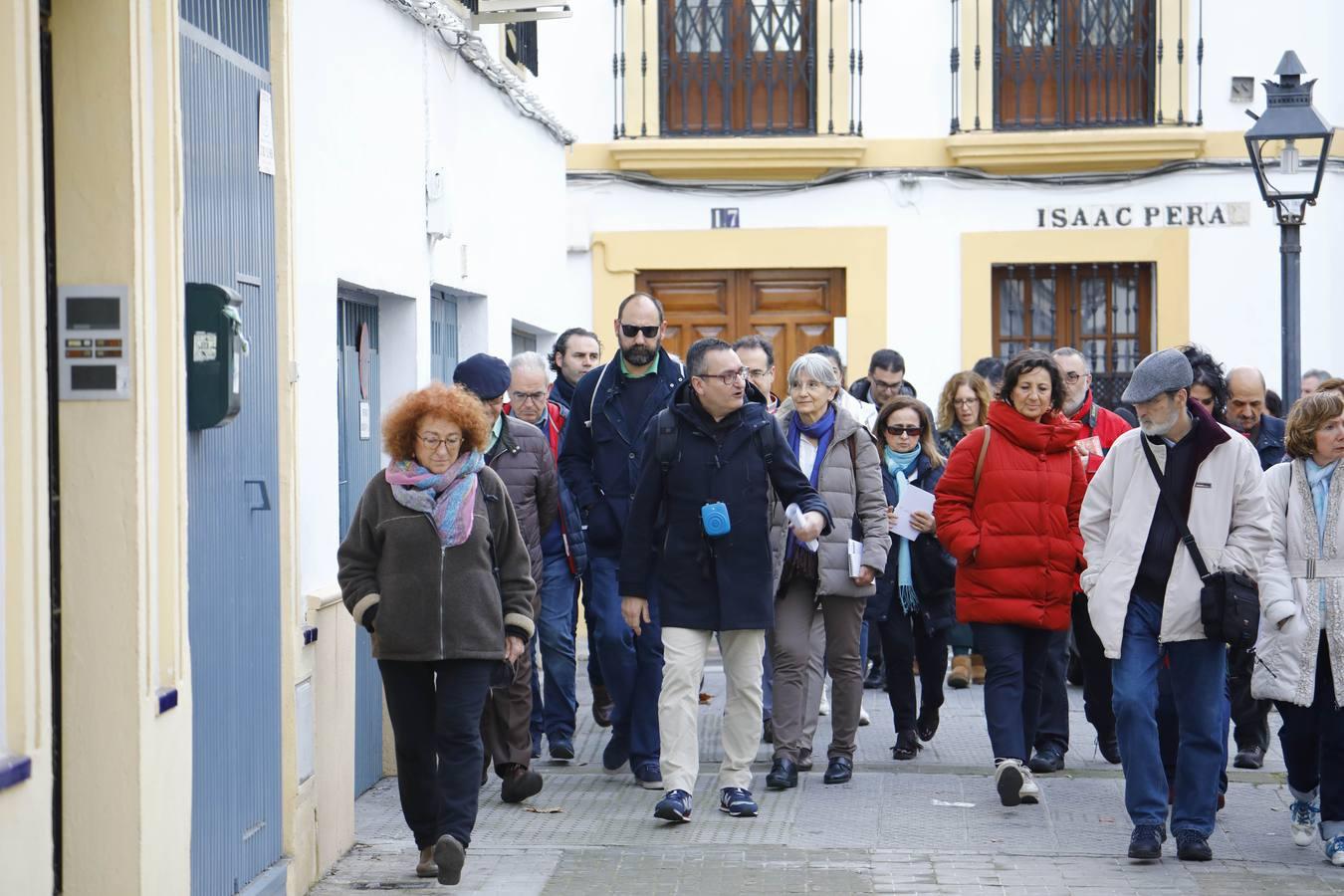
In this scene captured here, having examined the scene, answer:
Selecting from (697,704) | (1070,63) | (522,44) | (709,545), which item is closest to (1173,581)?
(709,545)

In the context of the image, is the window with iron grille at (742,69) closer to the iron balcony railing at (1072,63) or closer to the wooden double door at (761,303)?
the wooden double door at (761,303)

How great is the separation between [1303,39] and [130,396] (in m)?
13.2

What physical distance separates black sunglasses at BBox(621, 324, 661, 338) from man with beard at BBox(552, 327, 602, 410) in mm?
1188

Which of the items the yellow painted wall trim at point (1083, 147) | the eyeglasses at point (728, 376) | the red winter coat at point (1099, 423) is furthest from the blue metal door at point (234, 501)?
the yellow painted wall trim at point (1083, 147)

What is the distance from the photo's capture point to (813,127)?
1619 cm

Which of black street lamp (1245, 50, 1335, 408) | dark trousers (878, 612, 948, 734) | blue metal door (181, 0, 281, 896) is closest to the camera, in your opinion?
blue metal door (181, 0, 281, 896)

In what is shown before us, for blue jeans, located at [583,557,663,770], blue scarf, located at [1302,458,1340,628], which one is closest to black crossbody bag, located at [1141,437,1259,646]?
blue scarf, located at [1302,458,1340,628]

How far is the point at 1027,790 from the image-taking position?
8086 mm

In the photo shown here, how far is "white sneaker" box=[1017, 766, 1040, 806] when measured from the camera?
8.06 metres

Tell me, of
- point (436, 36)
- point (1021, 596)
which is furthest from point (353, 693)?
point (436, 36)

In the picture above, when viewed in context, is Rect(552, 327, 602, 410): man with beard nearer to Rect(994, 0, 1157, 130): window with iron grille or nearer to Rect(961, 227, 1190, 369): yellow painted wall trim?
Rect(961, 227, 1190, 369): yellow painted wall trim

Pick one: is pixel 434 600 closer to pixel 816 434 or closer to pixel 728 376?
pixel 728 376

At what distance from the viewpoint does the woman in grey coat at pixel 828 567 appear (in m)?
8.52

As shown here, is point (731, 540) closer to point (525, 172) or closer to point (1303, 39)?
point (525, 172)
